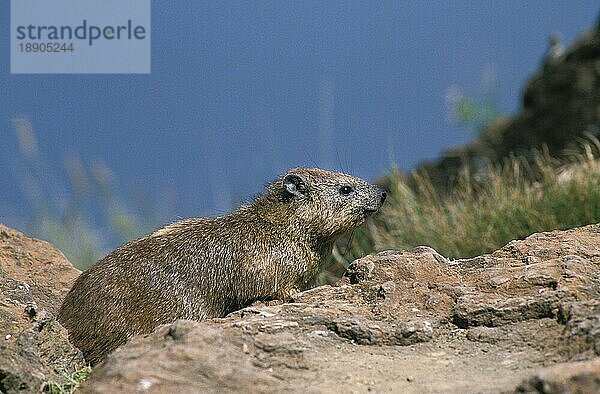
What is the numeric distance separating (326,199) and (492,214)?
2.37 metres

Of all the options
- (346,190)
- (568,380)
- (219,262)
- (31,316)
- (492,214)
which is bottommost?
(31,316)

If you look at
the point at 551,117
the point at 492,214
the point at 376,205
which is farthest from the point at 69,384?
the point at 551,117

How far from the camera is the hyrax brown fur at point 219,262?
5141mm

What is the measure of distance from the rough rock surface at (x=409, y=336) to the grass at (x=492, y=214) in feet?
8.95

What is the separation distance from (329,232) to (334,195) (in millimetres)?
260

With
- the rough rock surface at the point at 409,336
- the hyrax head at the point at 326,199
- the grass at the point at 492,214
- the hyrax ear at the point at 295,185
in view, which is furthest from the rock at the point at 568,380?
the grass at the point at 492,214

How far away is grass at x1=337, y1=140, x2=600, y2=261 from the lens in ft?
Answer: 25.3

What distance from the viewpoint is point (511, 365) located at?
3.64 meters

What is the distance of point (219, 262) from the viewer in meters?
5.48

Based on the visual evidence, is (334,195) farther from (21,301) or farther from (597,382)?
(597,382)

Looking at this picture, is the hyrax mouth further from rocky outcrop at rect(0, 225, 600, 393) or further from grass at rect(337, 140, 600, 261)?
grass at rect(337, 140, 600, 261)

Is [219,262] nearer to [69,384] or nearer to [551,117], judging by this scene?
[69,384]

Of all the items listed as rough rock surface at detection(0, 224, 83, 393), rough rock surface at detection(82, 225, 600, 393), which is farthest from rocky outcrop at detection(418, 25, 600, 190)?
rough rock surface at detection(82, 225, 600, 393)

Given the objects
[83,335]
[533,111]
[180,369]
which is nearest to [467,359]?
[180,369]
